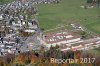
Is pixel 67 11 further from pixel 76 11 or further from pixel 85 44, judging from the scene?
pixel 85 44

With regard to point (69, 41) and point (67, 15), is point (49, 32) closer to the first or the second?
point (69, 41)

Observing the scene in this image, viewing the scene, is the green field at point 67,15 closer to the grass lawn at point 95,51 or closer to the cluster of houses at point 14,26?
the cluster of houses at point 14,26

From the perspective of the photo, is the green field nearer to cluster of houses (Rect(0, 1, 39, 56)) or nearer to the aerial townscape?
the aerial townscape

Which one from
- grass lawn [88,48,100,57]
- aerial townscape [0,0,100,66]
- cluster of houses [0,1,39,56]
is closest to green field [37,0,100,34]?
aerial townscape [0,0,100,66]

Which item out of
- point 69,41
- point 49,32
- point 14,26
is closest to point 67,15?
point 14,26

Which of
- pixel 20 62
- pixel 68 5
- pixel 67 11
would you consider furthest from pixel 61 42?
pixel 68 5

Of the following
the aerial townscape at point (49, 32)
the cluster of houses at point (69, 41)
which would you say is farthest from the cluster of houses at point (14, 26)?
the cluster of houses at point (69, 41)
